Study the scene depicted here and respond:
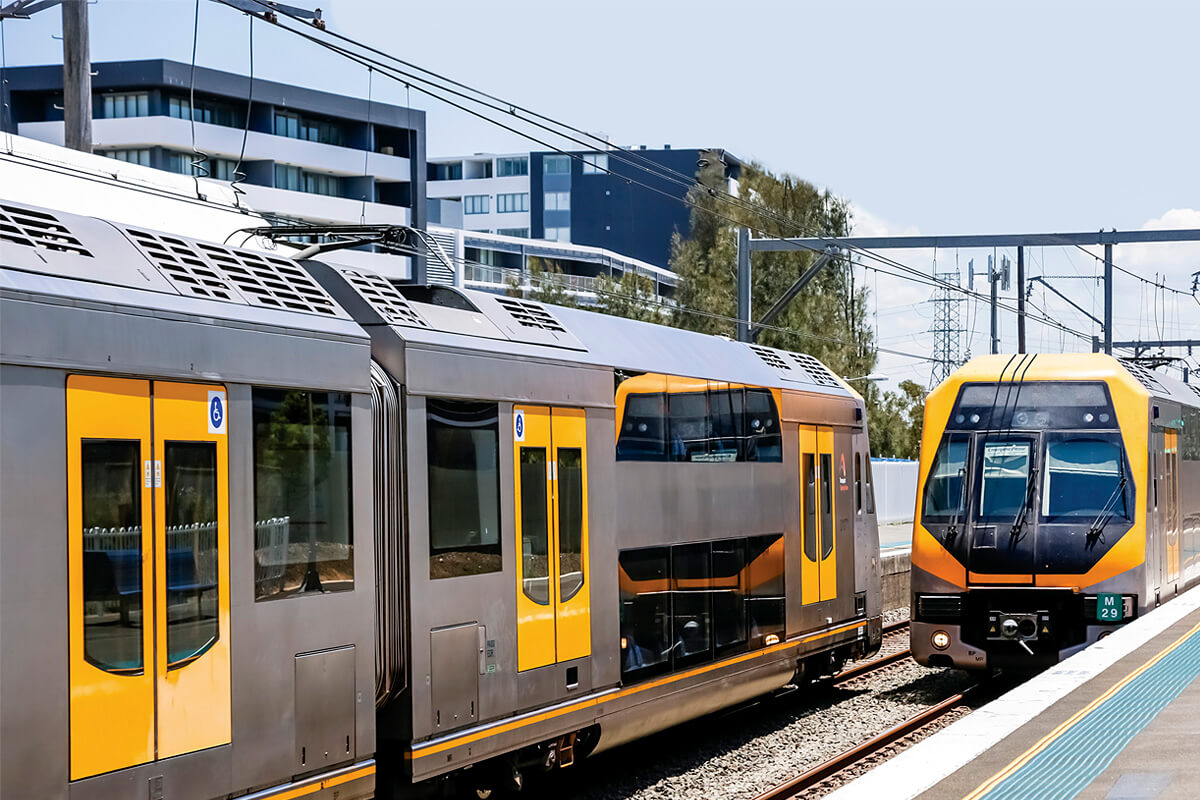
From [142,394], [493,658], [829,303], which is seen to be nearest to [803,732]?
[493,658]

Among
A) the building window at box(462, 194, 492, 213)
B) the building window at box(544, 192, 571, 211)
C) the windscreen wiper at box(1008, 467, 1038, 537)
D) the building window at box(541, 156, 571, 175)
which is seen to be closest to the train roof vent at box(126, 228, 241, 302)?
the windscreen wiper at box(1008, 467, 1038, 537)

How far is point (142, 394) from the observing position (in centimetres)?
636

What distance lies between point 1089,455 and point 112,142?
49.0 meters

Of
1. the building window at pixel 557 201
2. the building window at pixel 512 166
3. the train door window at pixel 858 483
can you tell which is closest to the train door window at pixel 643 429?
the train door window at pixel 858 483

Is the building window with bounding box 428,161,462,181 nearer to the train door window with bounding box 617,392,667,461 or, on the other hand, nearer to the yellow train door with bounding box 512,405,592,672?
the train door window with bounding box 617,392,667,461

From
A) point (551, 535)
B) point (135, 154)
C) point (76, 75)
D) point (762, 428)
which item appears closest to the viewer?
point (551, 535)

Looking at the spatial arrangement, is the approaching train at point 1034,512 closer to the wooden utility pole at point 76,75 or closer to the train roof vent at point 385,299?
the train roof vent at point 385,299

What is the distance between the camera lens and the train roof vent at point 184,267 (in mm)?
6980

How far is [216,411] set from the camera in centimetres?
684

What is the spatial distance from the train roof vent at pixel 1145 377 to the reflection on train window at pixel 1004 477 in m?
1.74

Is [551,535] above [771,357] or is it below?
below

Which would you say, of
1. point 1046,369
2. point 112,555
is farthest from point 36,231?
point 1046,369

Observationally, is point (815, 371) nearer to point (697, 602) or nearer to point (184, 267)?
point (697, 602)

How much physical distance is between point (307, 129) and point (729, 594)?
52.8 metres
